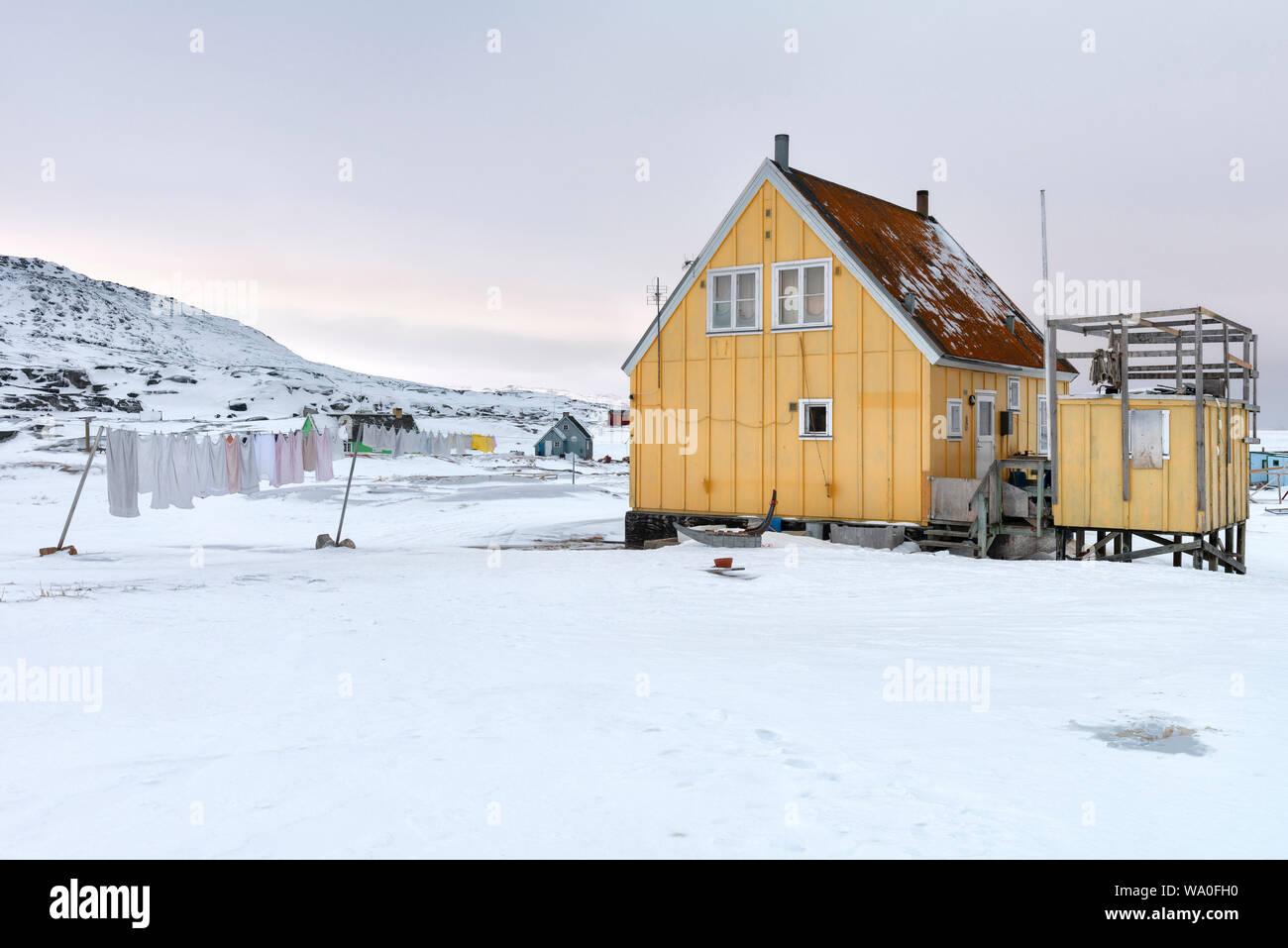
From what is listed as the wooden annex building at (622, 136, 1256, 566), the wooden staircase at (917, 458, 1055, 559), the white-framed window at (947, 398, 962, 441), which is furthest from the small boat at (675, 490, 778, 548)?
the white-framed window at (947, 398, 962, 441)

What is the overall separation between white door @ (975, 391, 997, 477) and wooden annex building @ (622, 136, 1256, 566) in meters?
0.06

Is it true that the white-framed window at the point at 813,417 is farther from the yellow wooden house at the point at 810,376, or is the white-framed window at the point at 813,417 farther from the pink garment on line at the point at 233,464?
the pink garment on line at the point at 233,464

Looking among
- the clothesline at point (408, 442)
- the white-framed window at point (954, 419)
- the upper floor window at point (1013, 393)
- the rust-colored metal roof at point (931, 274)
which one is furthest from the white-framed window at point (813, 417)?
the clothesline at point (408, 442)

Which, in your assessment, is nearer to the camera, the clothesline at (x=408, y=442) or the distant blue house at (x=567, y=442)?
the clothesline at (x=408, y=442)

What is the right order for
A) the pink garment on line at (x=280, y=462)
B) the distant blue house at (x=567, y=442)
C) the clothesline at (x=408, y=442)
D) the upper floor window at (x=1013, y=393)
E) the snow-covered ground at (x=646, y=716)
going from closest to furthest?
the snow-covered ground at (x=646, y=716) → the upper floor window at (x=1013, y=393) → the pink garment on line at (x=280, y=462) → the clothesline at (x=408, y=442) → the distant blue house at (x=567, y=442)

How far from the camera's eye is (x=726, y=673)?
9297 mm

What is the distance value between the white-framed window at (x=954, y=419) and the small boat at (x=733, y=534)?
398 cm

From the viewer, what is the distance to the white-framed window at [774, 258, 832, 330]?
21.3 metres

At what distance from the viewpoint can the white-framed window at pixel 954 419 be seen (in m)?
21.0

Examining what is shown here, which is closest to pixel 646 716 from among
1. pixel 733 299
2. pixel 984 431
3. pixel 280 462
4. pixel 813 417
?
pixel 813 417

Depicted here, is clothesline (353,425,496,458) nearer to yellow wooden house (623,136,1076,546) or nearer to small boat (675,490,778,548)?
yellow wooden house (623,136,1076,546)
